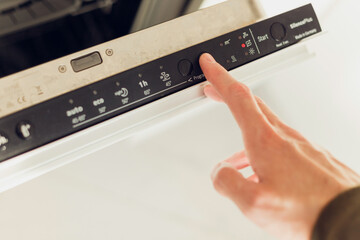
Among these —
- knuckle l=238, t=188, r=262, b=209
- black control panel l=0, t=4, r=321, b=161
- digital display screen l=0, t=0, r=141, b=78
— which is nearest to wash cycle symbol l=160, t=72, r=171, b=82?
black control panel l=0, t=4, r=321, b=161

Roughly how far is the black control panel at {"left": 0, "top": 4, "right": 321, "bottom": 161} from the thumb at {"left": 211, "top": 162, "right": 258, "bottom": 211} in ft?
0.48

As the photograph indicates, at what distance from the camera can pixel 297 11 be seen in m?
0.51

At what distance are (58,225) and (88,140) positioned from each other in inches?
12.0

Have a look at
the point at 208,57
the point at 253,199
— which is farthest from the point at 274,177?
the point at 208,57

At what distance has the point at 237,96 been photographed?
17.6 inches

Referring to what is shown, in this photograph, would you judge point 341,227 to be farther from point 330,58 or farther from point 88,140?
point 330,58

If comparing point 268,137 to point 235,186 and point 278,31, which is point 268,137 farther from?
point 278,31

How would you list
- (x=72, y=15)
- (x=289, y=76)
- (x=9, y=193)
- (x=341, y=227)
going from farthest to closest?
(x=289, y=76) → (x=9, y=193) → (x=72, y=15) → (x=341, y=227)

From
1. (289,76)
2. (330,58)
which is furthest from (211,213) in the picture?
(330,58)

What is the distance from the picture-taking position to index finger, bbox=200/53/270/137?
1.43ft

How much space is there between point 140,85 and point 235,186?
207mm

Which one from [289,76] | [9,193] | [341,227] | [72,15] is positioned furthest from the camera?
[289,76]

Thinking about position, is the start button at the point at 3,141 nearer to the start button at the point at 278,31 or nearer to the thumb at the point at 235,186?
the thumb at the point at 235,186

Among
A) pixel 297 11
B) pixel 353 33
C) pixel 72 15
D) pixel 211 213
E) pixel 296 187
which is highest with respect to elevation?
pixel 72 15
